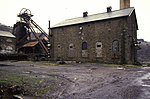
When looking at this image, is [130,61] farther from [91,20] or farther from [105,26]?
[91,20]

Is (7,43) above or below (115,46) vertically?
above

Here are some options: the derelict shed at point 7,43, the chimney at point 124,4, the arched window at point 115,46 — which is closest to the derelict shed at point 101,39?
the arched window at point 115,46

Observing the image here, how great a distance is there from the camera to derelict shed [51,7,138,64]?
25094 millimetres

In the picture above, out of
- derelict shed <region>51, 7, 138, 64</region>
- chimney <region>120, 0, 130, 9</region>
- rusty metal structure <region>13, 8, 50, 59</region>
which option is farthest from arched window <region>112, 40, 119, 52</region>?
rusty metal structure <region>13, 8, 50, 59</region>

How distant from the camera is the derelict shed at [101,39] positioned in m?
25.1

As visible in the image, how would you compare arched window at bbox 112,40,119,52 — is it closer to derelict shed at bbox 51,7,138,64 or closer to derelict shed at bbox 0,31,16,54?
derelict shed at bbox 51,7,138,64

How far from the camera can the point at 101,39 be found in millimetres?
27156

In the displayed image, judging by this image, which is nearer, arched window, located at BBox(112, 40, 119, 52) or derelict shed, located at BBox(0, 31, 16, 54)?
arched window, located at BBox(112, 40, 119, 52)

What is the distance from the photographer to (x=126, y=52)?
81.4ft

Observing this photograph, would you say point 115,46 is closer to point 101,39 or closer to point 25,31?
point 101,39

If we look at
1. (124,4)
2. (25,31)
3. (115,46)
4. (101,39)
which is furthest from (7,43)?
(124,4)

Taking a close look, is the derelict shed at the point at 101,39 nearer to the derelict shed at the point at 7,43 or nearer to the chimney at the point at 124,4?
the chimney at the point at 124,4

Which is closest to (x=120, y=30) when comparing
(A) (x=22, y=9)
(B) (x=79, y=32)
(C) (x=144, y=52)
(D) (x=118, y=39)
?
(D) (x=118, y=39)

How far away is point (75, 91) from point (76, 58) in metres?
22.8
